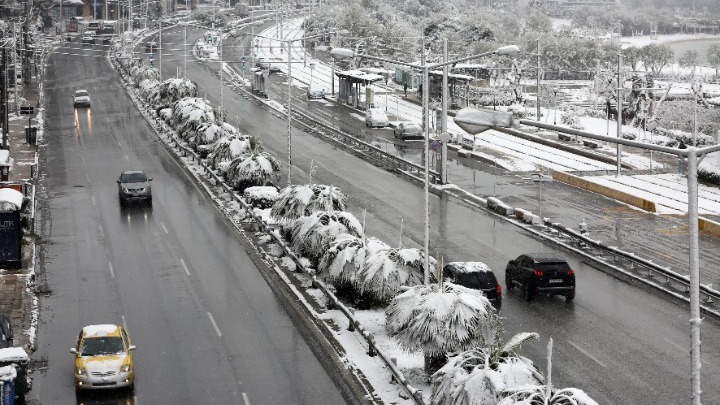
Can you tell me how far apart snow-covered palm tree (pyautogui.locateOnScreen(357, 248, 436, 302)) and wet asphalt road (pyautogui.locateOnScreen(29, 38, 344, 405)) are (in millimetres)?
2388

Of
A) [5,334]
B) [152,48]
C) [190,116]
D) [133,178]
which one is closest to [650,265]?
[5,334]

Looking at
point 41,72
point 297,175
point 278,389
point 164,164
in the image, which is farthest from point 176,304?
point 41,72

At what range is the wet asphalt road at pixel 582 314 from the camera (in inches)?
978

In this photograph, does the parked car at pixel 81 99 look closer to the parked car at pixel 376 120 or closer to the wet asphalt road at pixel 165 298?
the parked car at pixel 376 120

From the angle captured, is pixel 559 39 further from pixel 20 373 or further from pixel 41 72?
pixel 20 373

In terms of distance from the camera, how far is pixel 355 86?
8750 cm

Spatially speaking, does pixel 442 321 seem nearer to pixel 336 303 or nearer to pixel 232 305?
pixel 336 303

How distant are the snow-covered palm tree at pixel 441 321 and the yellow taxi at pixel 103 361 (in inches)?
238

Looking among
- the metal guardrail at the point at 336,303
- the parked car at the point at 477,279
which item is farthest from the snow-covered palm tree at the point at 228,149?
the parked car at the point at 477,279

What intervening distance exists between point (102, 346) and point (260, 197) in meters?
21.4

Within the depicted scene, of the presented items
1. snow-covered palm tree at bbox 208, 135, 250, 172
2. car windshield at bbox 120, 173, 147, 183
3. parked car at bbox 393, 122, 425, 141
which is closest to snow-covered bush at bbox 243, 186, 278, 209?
snow-covered palm tree at bbox 208, 135, 250, 172

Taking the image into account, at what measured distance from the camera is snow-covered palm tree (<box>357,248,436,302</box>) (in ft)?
92.6

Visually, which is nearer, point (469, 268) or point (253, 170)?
point (469, 268)

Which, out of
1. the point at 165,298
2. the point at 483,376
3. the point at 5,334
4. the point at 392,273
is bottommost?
the point at 165,298
